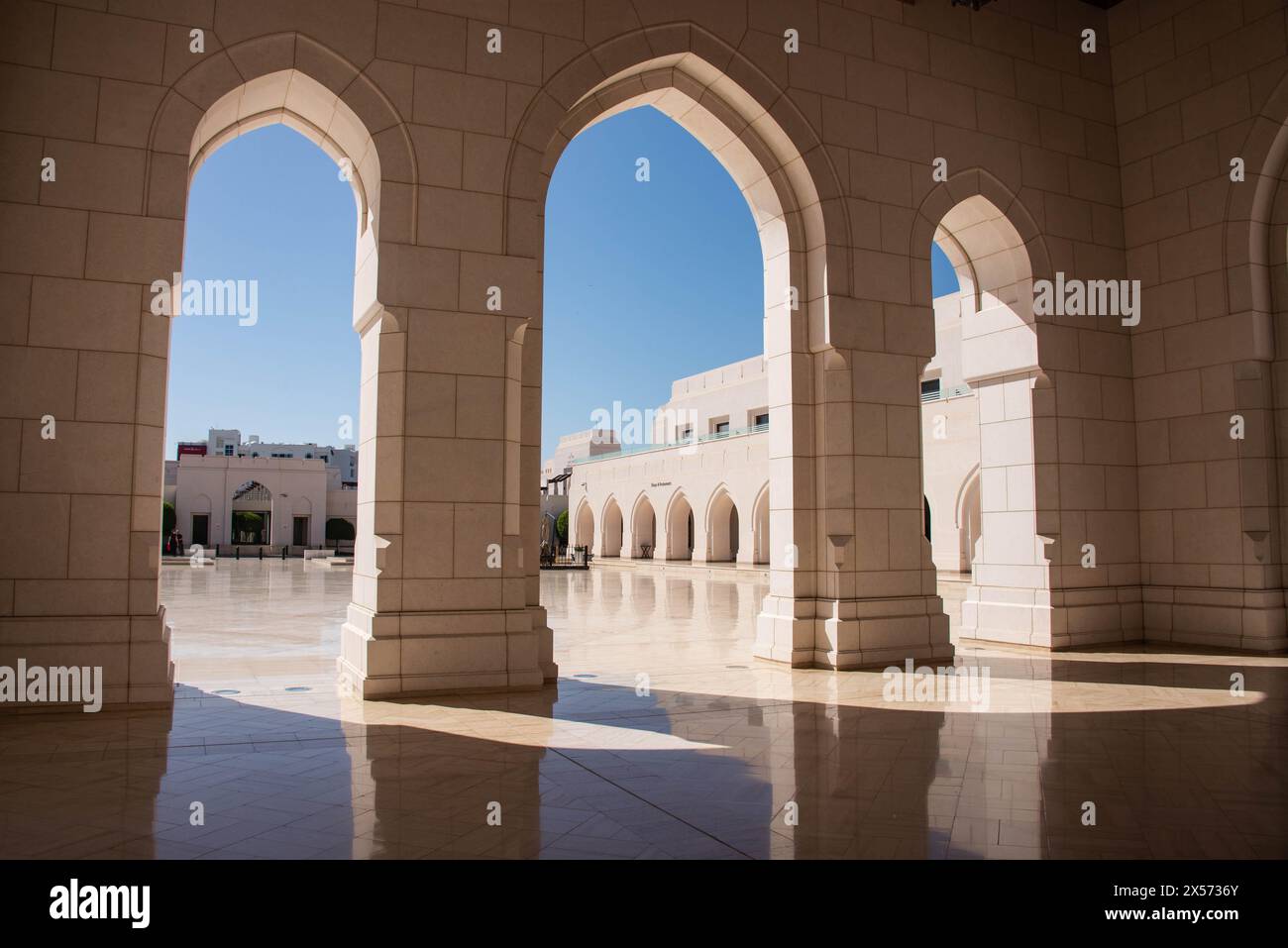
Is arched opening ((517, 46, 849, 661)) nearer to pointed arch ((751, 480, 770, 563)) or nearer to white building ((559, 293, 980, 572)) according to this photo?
white building ((559, 293, 980, 572))

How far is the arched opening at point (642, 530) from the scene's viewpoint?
121 feet

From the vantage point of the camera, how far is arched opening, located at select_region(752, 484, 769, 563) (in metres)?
28.3

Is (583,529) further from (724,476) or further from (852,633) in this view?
(852,633)

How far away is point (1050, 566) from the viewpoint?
31.7 ft

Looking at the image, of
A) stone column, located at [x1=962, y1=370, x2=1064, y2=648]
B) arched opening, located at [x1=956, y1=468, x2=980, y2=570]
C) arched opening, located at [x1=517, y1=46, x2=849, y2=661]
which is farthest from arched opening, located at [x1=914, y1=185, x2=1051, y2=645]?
arched opening, located at [x1=956, y1=468, x2=980, y2=570]

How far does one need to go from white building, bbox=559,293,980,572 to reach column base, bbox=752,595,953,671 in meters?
7.13

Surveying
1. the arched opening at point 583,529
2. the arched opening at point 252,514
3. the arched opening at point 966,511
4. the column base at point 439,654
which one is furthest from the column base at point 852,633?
the arched opening at point 252,514

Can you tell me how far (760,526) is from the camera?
28688 millimetres

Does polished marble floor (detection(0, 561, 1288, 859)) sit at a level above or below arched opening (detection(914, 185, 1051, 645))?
below

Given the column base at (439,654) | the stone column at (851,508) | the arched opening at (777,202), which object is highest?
the arched opening at (777,202)

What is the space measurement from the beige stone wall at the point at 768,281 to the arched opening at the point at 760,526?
1797 centimetres

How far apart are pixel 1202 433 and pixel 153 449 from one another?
1001cm

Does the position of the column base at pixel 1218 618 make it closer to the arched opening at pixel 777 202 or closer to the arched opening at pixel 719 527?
the arched opening at pixel 777 202
